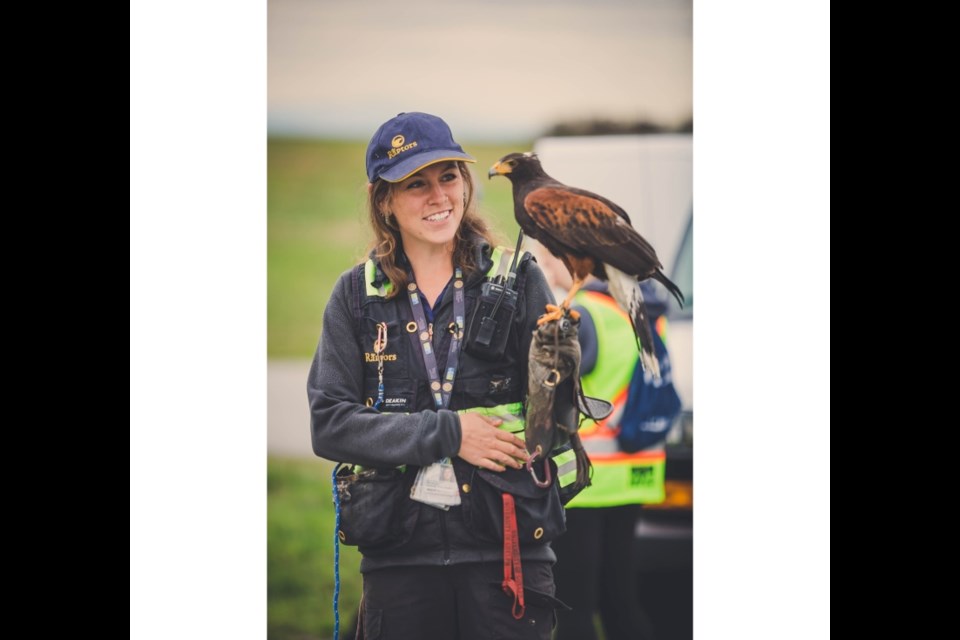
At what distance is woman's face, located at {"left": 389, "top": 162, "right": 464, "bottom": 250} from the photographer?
4.08 metres

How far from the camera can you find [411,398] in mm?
4008

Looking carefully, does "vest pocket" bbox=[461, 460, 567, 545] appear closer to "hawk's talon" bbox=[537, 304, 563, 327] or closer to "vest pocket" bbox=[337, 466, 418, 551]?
"vest pocket" bbox=[337, 466, 418, 551]

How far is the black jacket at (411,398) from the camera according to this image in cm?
398

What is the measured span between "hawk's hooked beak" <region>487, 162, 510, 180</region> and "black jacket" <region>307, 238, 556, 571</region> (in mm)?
277

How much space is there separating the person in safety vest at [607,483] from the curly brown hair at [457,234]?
23 cm

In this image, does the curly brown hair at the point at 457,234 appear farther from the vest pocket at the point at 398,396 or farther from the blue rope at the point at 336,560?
the blue rope at the point at 336,560

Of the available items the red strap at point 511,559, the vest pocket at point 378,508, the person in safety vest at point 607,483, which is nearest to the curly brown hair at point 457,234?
the person in safety vest at point 607,483

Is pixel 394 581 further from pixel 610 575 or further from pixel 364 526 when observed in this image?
pixel 610 575

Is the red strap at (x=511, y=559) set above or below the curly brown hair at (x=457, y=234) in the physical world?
below

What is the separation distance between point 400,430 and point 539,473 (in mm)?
544

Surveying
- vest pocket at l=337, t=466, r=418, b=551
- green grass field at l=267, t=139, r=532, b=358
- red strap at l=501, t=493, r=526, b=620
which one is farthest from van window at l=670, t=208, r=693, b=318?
vest pocket at l=337, t=466, r=418, b=551

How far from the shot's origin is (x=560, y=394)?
4.08 metres

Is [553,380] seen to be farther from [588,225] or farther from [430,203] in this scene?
[430,203]

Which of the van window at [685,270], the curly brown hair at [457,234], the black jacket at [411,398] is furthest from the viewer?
the van window at [685,270]
